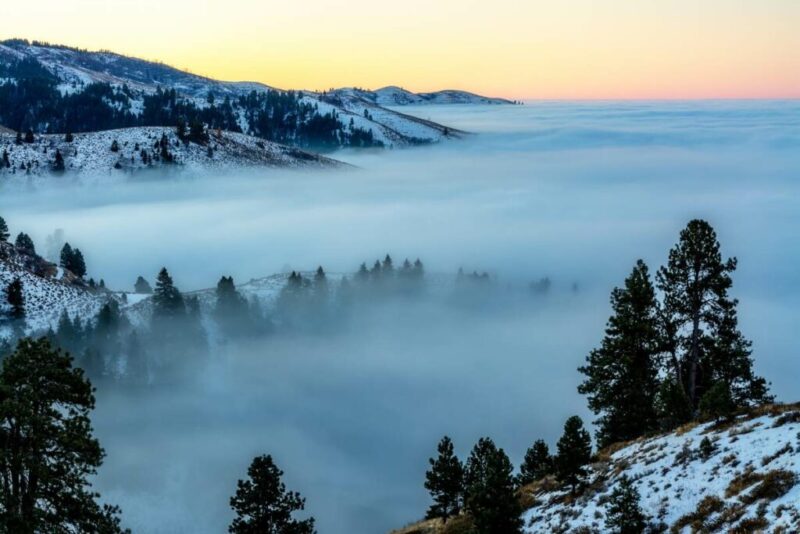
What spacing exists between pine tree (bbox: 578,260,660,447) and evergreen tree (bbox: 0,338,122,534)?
25.2 meters

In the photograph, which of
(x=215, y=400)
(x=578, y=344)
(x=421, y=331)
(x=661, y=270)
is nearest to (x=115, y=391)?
(x=215, y=400)

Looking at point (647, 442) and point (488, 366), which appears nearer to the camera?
point (647, 442)

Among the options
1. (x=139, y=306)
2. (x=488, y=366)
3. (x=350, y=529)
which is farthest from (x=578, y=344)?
(x=139, y=306)

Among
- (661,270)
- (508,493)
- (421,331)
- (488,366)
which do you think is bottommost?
(508,493)

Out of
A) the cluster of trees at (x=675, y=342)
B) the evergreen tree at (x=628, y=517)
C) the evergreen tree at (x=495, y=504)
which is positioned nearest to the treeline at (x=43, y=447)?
the evergreen tree at (x=495, y=504)

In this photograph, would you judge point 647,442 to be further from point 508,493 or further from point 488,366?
point 488,366

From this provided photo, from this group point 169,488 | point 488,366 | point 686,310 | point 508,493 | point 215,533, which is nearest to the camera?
point 508,493

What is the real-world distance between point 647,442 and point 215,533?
62.4 metres

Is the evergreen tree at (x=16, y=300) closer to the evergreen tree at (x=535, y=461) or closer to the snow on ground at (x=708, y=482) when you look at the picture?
the evergreen tree at (x=535, y=461)

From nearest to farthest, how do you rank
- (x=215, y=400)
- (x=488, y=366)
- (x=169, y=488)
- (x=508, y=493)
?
(x=508, y=493), (x=169, y=488), (x=215, y=400), (x=488, y=366)

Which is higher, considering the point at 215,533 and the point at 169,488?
the point at 169,488

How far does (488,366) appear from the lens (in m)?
142

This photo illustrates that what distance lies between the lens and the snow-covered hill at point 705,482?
48.4 feet

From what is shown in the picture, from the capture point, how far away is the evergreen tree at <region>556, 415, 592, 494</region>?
2175 centimetres
